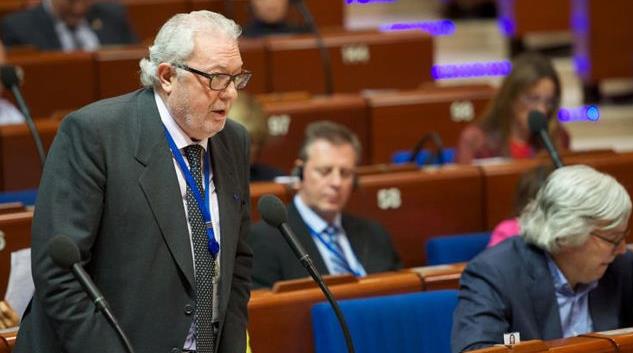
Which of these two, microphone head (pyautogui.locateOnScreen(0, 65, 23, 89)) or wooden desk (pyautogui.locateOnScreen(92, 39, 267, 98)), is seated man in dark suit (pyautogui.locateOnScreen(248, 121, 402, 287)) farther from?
wooden desk (pyautogui.locateOnScreen(92, 39, 267, 98))

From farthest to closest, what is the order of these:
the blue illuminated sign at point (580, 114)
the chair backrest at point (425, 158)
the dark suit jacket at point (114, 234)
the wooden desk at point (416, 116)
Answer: the blue illuminated sign at point (580, 114) < the wooden desk at point (416, 116) < the chair backrest at point (425, 158) < the dark suit jacket at point (114, 234)

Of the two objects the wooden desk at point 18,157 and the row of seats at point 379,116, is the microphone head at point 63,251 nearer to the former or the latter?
the wooden desk at point 18,157

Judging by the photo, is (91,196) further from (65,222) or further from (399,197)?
(399,197)

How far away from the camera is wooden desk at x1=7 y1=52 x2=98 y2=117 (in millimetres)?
5275

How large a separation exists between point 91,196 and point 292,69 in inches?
140

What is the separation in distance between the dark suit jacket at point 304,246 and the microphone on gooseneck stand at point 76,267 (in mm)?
1435

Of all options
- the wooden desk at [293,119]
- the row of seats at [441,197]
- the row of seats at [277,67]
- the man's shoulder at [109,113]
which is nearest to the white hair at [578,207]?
the man's shoulder at [109,113]

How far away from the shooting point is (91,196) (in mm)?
2197

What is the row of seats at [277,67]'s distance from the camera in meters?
5.30

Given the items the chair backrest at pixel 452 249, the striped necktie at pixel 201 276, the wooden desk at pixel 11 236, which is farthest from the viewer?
the chair backrest at pixel 452 249

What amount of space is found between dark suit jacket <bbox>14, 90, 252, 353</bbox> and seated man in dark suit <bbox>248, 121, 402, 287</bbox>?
4.35ft

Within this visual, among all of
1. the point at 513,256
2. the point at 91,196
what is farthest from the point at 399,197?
the point at 91,196

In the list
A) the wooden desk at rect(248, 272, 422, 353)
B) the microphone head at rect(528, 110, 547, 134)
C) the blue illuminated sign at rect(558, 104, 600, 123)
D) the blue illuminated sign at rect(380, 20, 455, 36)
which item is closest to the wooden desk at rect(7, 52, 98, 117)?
the microphone head at rect(528, 110, 547, 134)

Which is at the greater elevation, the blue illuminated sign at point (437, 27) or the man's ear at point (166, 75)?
the man's ear at point (166, 75)
